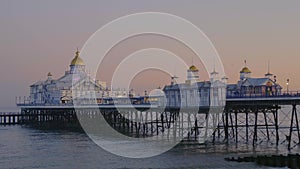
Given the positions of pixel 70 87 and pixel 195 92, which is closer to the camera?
pixel 195 92

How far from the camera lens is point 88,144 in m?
58.6

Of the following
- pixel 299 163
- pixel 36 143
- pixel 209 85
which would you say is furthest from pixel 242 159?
pixel 209 85

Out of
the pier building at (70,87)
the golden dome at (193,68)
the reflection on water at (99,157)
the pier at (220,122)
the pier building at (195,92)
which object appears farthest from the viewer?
the pier building at (70,87)

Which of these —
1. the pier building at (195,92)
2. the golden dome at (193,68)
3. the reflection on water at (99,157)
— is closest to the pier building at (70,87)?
the golden dome at (193,68)

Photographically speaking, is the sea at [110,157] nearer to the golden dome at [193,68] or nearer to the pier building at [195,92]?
the pier building at [195,92]

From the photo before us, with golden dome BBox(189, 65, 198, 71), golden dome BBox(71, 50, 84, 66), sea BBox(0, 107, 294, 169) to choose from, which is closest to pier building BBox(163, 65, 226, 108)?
golden dome BBox(189, 65, 198, 71)

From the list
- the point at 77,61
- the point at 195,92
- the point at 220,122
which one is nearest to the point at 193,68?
the point at 220,122

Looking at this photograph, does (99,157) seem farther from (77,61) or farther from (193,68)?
(77,61)

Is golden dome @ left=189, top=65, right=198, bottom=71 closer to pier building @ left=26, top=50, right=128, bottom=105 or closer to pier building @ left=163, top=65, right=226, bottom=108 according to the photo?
pier building @ left=163, top=65, right=226, bottom=108

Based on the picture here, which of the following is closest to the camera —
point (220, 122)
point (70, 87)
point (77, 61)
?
point (220, 122)

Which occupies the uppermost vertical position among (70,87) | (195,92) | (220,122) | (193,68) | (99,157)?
(193,68)

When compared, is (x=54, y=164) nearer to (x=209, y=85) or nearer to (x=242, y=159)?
(x=242, y=159)

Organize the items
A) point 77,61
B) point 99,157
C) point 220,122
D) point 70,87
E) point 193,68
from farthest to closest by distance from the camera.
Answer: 1. point 77,61
2. point 70,87
3. point 193,68
4. point 220,122
5. point 99,157

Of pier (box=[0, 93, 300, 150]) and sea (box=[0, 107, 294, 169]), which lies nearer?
sea (box=[0, 107, 294, 169])
